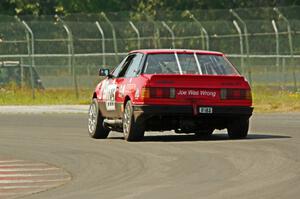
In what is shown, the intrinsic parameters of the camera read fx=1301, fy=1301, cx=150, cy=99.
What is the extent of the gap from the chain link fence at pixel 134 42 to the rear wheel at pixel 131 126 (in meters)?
21.2

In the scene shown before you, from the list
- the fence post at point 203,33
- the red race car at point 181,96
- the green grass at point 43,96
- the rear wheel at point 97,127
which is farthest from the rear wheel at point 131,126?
the fence post at point 203,33

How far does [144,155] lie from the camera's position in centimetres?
1755

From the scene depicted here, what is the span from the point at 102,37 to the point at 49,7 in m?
22.4

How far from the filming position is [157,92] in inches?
791

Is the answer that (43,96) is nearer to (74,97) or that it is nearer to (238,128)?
(74,97)

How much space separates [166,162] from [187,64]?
4.95m

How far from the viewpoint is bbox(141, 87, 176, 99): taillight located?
20.0 metres

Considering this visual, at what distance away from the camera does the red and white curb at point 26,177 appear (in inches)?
535

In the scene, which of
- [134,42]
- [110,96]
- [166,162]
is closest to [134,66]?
[110,96]

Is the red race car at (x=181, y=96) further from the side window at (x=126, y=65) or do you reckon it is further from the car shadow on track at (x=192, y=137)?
the side window at (x=126, y=65)

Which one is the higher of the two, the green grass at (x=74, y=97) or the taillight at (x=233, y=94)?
the taillight at (x=233, y=94)

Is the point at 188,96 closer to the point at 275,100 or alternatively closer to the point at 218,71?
the point at 218,71

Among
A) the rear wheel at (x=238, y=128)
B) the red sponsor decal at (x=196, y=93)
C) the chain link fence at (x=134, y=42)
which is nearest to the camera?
the red sponsor decal at (x=196, y=93)

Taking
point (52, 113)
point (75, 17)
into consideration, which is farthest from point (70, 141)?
point (75, 17)
